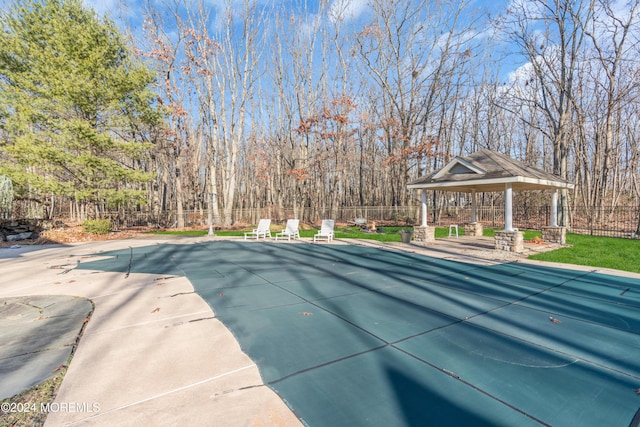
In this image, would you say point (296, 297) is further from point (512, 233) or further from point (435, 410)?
point (512, 233)

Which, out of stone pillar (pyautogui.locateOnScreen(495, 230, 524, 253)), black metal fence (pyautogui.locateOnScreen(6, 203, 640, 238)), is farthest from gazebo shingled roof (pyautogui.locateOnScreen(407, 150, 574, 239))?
black metal fence (pyautogui.locateOnScreen(6, 203, 640, 238))

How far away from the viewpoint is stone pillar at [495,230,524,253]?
8.73 m

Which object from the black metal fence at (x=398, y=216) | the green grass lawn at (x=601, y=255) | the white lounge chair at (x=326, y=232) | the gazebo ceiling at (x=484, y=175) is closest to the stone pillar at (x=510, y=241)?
the green grass lawn at (x=601, y=255)

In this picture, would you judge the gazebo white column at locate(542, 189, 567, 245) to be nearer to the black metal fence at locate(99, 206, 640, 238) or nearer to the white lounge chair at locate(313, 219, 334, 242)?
the black metal fence at locate(99, 206, 640, 238)

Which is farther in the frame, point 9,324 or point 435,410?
point 9,324

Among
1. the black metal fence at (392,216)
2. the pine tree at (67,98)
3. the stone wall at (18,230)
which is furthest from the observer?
the black metal fence at (392,216)

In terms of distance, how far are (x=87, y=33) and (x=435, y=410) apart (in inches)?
743

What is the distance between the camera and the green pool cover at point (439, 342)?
208 cm

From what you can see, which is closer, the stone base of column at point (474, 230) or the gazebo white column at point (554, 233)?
the gazebo white column at point (554, 233)

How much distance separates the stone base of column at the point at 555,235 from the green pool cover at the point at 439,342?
489cm

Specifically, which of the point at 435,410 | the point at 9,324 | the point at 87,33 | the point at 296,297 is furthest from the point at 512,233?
the point at 87,33

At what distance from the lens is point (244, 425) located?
1910mm

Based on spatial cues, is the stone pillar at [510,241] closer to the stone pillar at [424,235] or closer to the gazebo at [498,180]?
the gazebo at [498,180]

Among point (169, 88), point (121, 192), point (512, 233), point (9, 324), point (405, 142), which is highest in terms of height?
point (169, 88)
